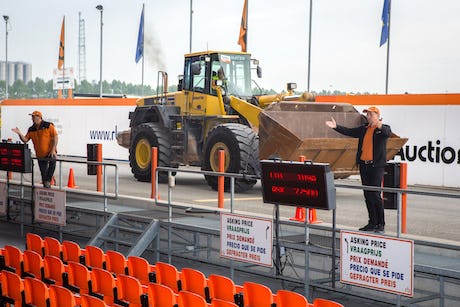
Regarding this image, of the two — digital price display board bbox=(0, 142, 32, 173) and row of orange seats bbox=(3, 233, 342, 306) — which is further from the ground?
digital price display board bbox=(0, 142, 32, 173)

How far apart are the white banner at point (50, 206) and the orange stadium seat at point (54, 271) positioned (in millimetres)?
4529

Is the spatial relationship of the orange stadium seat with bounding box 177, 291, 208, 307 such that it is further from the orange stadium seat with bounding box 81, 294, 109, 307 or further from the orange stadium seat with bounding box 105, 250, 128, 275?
the orange stadium seat with bounding box 105, 250, 128, 275

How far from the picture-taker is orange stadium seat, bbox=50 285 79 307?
8.73m

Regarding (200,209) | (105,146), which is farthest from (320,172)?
(105,146)

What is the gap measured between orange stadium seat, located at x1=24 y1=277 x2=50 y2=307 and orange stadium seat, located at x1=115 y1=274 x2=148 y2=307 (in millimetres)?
855

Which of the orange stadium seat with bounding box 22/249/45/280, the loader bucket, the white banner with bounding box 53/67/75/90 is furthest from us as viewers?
the white banner with bounding box 53/67/75/90

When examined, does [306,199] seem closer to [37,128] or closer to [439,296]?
[439,296]

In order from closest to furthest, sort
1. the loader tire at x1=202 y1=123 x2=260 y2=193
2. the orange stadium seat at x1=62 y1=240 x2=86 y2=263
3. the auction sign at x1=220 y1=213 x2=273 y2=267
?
the auction sign at x1=220 y1=213 x2=273 y2=267, the orange stadium seat at x1=62 y1=240 x2=86 y2=263, the loader tire at x1=202 y1=123 x2=260 y2=193

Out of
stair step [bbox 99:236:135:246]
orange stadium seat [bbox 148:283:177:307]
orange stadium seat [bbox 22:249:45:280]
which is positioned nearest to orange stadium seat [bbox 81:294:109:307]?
orange stadium seat [bbox 148:283:177:307]

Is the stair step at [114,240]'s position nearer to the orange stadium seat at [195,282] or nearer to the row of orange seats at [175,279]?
the row of orange seats at [175,279]

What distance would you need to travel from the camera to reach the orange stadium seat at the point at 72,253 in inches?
487

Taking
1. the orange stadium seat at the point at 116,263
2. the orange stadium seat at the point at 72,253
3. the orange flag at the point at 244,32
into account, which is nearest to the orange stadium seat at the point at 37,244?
the orange stadium seat at the point at 72,253

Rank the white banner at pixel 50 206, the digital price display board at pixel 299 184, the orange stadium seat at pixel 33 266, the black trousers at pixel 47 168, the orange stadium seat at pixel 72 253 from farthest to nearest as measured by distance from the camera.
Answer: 1. the black trousers at pixel 47 168
2. the white banner at pixel 50 206
3. the orange stadium seat at pixel 72 253
4. the orange stadium seat at pixel 33 266
5. the digital price display board at pixel 299 184

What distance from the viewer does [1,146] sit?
17.4 meters
